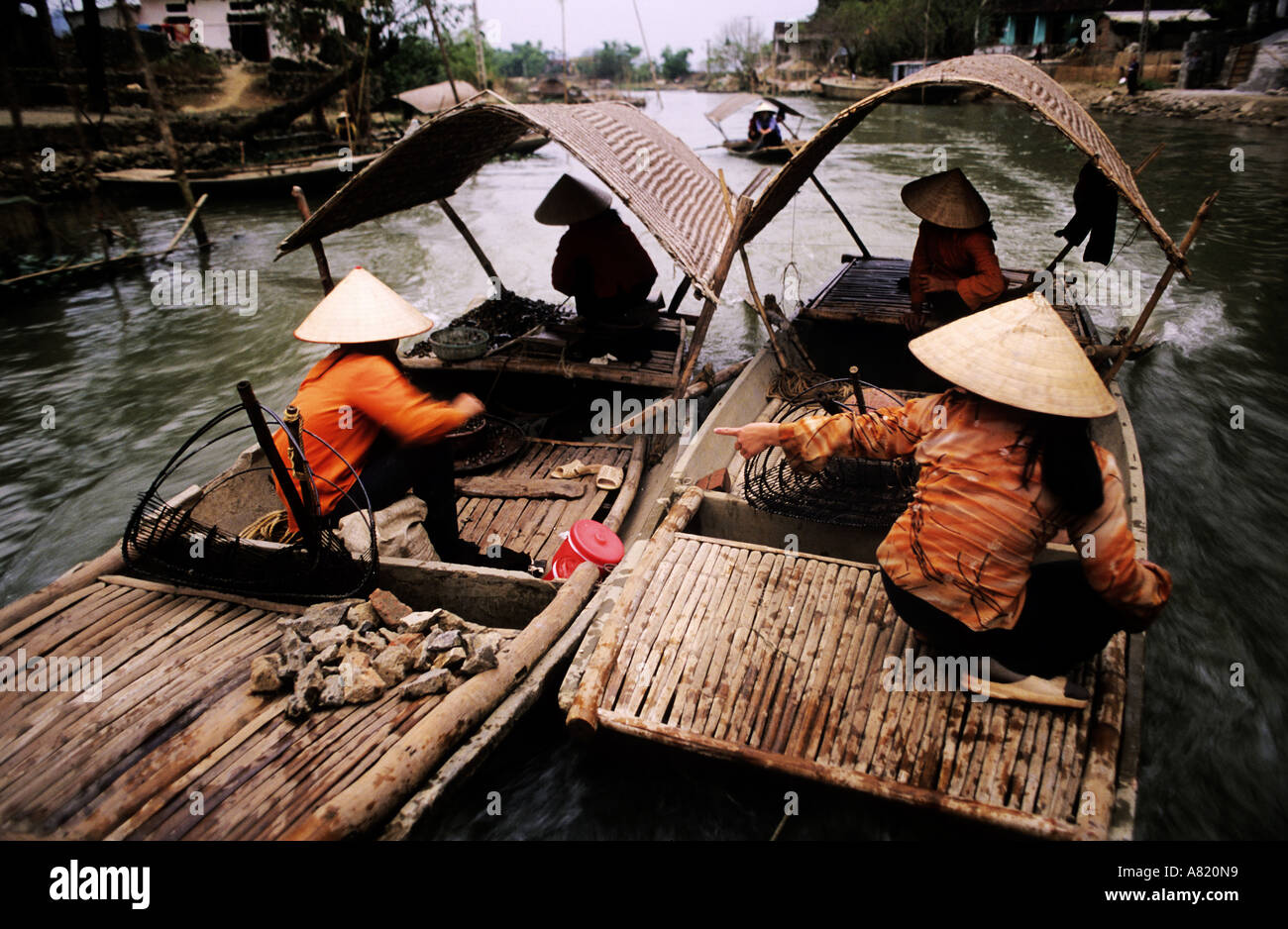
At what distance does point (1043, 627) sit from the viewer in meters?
2.29

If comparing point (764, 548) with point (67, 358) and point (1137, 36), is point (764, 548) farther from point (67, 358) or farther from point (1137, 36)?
point (1137, 36)

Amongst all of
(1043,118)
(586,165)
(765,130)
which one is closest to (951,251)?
(1043,118)

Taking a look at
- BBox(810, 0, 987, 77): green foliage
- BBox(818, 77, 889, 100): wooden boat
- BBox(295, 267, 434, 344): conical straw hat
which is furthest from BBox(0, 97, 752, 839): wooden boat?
BBox(810, 0, 987, 77): green foliage

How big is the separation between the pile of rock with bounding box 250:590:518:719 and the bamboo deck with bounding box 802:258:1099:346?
161 inches

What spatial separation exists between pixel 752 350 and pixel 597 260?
12.7 feet

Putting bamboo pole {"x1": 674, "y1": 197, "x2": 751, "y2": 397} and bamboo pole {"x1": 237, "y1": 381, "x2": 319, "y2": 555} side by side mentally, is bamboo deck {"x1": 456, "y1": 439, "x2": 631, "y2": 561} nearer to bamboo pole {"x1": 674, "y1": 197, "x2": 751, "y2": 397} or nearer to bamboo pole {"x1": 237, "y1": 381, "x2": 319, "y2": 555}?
bamboo pole {"x1": 674, "y1": 197, "x2": 751, "y2": 397}

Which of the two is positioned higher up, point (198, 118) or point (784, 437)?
point (198, 118)

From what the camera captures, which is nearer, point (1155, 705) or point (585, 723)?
point (585, 723)

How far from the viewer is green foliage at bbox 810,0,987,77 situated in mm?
34219

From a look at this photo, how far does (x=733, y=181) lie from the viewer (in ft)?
59.7

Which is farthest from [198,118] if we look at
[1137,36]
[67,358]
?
[1137,36]

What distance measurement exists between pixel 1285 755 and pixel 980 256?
10.9 ft

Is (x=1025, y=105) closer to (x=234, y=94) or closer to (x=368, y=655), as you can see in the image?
(x=368, y=655)
